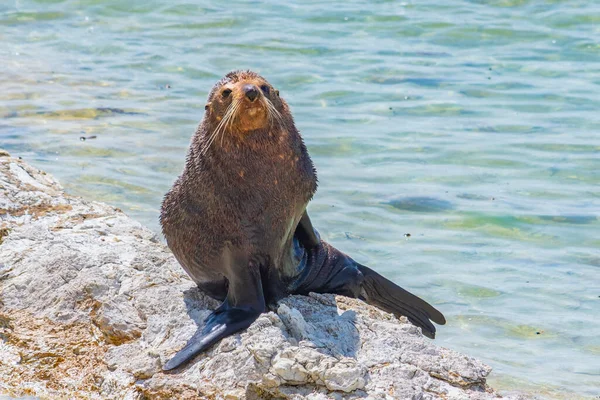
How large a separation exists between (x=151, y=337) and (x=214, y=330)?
1.26ft

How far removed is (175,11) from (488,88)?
5.75 meters

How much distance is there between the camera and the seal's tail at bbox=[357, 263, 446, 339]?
6195mm

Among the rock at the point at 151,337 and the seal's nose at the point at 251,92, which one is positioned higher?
the seal's nose at the point at 251,92

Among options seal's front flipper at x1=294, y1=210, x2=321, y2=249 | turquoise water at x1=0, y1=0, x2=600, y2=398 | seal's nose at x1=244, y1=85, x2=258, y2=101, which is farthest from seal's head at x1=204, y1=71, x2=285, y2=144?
turquoise water at x1=0, y1=0, x2=600, y2=398

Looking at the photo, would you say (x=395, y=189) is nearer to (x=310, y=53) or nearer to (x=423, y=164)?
(x=423, y=164)

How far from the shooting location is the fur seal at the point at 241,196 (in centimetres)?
550

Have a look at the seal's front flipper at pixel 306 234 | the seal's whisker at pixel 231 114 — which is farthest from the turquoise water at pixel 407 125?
the seal's whisker at pixel 231 114

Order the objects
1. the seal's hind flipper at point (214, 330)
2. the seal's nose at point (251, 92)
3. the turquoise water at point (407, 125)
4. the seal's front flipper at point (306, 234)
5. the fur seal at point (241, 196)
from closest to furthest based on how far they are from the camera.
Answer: the seal's hind flipper at point (214, 330), the seal's nose at point (251, 92), the fur seal at point (241, 196), the seal's front flipper at point (306, 234), the turquoise water at point (407, 125)

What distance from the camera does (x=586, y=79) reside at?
12.3 m

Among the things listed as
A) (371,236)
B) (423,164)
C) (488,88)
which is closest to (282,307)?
(371,236)

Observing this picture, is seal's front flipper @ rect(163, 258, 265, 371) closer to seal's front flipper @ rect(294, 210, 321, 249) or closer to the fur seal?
the fur seal

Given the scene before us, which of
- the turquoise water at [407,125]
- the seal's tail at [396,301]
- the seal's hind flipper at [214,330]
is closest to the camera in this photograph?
the seal's hind flipper at [214,330]

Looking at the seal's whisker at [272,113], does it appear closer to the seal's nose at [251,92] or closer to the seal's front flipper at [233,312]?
the seal's nose at [251,92]

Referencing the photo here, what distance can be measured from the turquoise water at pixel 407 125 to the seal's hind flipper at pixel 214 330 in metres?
1.64
